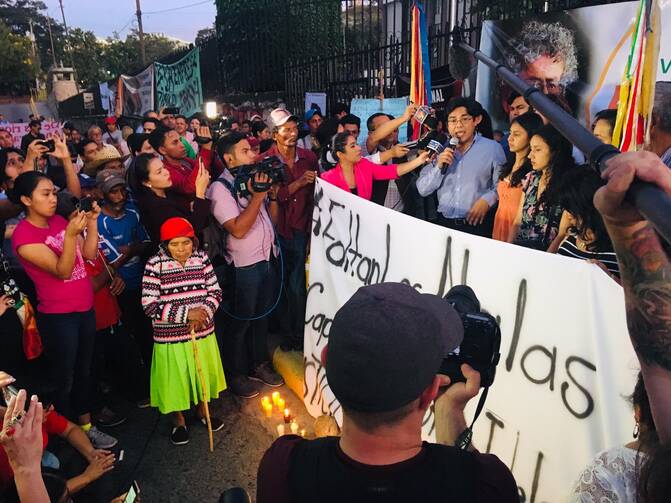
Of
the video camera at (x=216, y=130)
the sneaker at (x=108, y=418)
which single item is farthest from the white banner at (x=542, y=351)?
the video camera at (x=216, y=130)

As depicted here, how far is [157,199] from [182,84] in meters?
8.63

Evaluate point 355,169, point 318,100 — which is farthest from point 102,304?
point 318,100

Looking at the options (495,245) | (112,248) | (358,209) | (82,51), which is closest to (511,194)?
(358,209)

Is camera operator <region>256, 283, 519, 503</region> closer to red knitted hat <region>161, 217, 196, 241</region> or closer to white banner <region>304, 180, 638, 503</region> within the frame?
white banner <region>304, 180, 638, 503</region>

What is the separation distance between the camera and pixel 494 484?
3.27ft

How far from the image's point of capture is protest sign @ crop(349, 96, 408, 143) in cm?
603

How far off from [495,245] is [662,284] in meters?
1.00

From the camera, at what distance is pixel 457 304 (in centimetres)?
154

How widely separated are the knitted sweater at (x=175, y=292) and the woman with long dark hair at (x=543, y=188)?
6.30 feet

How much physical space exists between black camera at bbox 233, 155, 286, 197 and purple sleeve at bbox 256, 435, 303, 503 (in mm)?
2285

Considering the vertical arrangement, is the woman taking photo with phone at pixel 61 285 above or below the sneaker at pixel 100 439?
A: above

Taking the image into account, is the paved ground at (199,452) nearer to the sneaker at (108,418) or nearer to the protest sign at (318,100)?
the sneaker at (108,418)

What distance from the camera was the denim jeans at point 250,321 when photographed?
3538 millimetres

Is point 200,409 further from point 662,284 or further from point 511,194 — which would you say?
point 662,284
